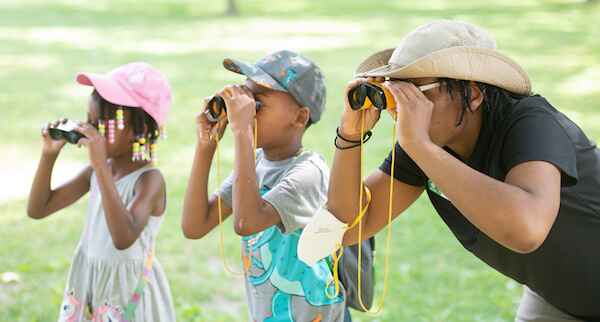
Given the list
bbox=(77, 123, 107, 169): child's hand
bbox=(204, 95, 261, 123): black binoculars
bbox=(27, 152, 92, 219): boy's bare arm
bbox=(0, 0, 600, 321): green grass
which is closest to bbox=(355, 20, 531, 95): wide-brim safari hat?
bbox=(204, 95, 261, 123): black binoculars

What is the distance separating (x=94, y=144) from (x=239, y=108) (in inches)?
30.7

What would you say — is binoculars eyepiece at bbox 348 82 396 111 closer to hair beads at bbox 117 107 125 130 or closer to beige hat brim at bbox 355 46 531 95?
beige hat brim at bbox 355 46 531 95

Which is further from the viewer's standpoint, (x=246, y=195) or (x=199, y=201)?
(x=199, y=201)

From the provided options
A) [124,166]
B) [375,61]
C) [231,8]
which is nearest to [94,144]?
[124,166]

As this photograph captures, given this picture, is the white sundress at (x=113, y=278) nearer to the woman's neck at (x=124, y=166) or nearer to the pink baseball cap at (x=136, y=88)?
the woman's neck at (x=124, y=166)

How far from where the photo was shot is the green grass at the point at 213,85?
517 cm

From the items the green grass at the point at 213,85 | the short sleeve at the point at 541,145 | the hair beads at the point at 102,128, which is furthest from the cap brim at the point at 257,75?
the green grass at the point at 213,85

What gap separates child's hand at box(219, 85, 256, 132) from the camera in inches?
116

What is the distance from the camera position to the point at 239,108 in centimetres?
296

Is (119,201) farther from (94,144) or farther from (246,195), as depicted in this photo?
(246,195)

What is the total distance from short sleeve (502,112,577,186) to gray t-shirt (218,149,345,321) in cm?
89

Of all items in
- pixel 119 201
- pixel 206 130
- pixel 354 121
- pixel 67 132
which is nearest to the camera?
pixel 354 121

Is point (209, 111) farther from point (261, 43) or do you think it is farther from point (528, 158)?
point (261, 43)

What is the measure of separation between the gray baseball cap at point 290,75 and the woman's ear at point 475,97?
89 cm
